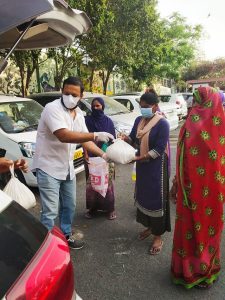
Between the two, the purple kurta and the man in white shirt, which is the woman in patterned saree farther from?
the man in white shirt

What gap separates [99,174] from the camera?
4574 mm

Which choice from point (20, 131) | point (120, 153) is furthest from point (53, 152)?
point (20, 131)

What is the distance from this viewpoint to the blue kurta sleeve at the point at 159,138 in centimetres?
356

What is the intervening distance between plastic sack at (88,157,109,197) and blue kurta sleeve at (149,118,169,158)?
109cm

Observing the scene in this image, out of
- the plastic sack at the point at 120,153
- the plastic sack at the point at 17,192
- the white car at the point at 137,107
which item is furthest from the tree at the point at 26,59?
the plastic sack at the point at 17,192

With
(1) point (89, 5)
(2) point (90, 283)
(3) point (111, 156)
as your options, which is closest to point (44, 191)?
(3) point (111, 156)

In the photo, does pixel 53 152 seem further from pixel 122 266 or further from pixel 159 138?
pixel 122 266

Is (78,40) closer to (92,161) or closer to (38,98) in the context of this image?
(38,98)

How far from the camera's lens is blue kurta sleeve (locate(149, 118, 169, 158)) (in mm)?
3557

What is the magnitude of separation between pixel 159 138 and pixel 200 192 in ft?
2.86

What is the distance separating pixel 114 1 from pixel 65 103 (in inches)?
472

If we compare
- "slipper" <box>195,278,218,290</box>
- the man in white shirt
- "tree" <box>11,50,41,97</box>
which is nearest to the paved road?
"slipper" <box>195,278,218,290</box>

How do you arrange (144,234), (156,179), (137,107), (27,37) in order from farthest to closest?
(137,107) < (27,37) < (144,234) < (156,179)

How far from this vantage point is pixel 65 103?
3312 mm
